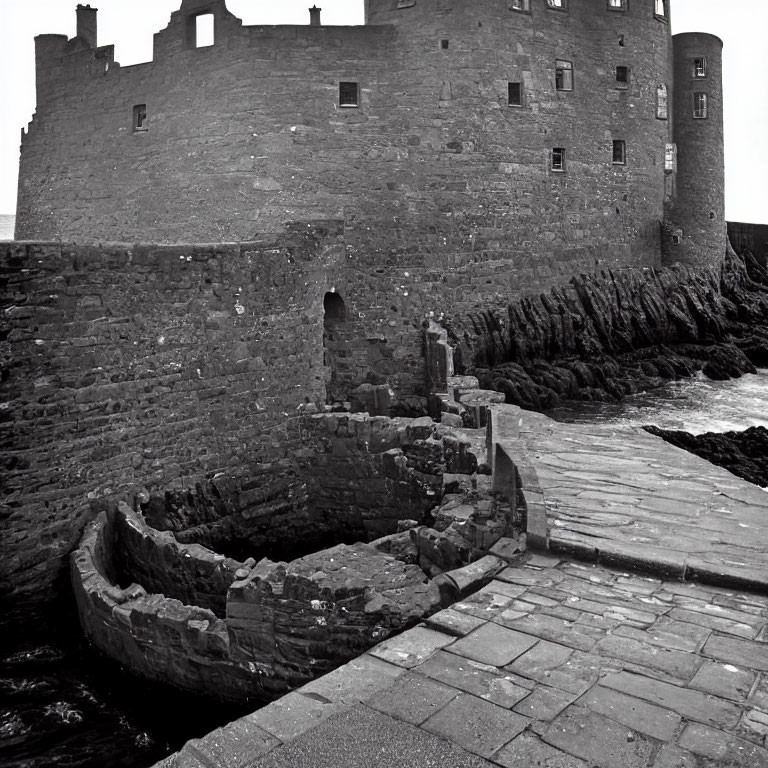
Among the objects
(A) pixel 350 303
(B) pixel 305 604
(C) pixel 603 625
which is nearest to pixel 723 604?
(C) pixel 603 625

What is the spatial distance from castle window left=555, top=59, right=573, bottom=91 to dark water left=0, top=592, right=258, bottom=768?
20.1m

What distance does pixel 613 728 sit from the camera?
423 cm

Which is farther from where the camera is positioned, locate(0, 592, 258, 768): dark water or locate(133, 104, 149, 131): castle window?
locate(133, 104, 149, 131): castle window

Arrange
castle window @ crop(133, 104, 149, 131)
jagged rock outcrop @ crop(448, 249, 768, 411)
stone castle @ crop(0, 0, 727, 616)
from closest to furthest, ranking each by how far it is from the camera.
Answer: stone castle @ crop(0, 0, 727, 616) < jagged rock outcrop @ crop(448, 249, 768, 411) < castle window @ crop(133, 104, 149, 131)

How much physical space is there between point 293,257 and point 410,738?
Result: 28.9ft

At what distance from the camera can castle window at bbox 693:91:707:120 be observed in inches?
1206

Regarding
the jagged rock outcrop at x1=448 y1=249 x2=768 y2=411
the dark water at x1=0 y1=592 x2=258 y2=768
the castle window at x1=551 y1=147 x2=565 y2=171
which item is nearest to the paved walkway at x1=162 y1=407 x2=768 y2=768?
the dark water at x1=0 y1=592 x2=258 y2=768

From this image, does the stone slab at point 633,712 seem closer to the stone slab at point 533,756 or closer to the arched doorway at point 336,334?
the stone slab at point 533,756

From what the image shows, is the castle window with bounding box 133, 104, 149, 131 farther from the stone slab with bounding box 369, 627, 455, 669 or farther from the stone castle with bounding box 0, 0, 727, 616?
the stone slab with bounding box 369, 627, 455, 669

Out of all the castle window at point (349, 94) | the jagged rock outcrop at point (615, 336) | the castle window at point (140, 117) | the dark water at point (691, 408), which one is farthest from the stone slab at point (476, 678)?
the castle window at point (140, 117)

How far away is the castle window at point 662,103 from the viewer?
1107 inches

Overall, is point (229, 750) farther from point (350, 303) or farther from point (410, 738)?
point (350, 303)

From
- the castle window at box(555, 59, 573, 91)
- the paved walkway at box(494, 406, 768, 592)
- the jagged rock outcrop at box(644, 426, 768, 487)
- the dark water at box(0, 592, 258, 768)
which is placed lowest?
the dark water at box(0, 592, 258, 768)

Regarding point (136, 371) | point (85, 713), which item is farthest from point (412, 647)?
point (136, 371)
